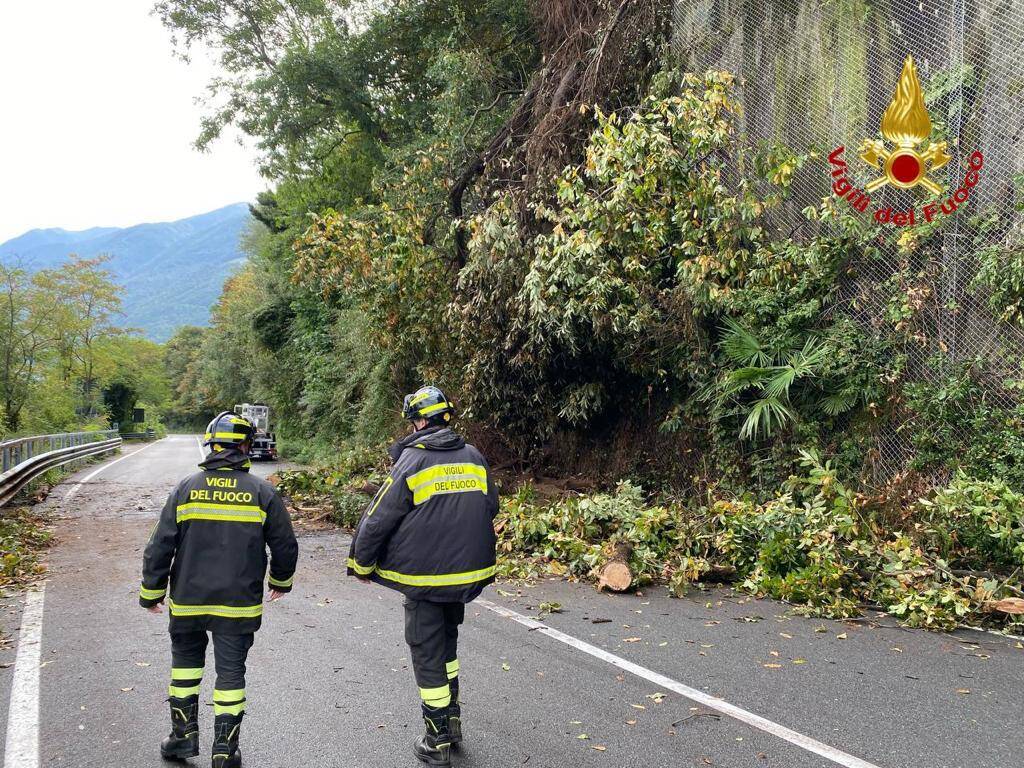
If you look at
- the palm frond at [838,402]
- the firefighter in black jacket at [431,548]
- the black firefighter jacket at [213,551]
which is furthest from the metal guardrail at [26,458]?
the palm frond at [838,402]

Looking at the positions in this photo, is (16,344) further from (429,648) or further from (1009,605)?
(1009,605)

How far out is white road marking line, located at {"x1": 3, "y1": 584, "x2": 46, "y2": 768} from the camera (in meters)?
3.89

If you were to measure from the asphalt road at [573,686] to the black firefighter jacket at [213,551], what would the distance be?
73cm

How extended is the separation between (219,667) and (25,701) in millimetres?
1707

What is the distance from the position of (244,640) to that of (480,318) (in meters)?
7.79

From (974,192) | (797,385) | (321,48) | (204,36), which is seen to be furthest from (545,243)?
(204,36)

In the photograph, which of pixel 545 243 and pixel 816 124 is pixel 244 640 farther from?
pixel 816 124

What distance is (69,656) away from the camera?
5465 millimetres

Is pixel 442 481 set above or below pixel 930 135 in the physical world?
below

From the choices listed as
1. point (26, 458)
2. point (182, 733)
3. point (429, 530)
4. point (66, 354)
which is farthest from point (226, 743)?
point (66, 354)

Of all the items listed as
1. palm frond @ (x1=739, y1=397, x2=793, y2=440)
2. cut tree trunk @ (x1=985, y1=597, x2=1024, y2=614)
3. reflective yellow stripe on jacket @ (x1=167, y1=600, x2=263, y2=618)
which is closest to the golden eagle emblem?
palm frond @ (x1=739, y1=397, x2=793, y2=440)

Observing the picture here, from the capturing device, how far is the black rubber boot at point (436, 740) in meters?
3.73

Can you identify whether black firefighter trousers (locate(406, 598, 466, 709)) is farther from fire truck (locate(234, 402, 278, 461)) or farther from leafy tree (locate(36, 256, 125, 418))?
leafy tree (locate(36, 256, 125, 418))

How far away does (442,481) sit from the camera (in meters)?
4.01
